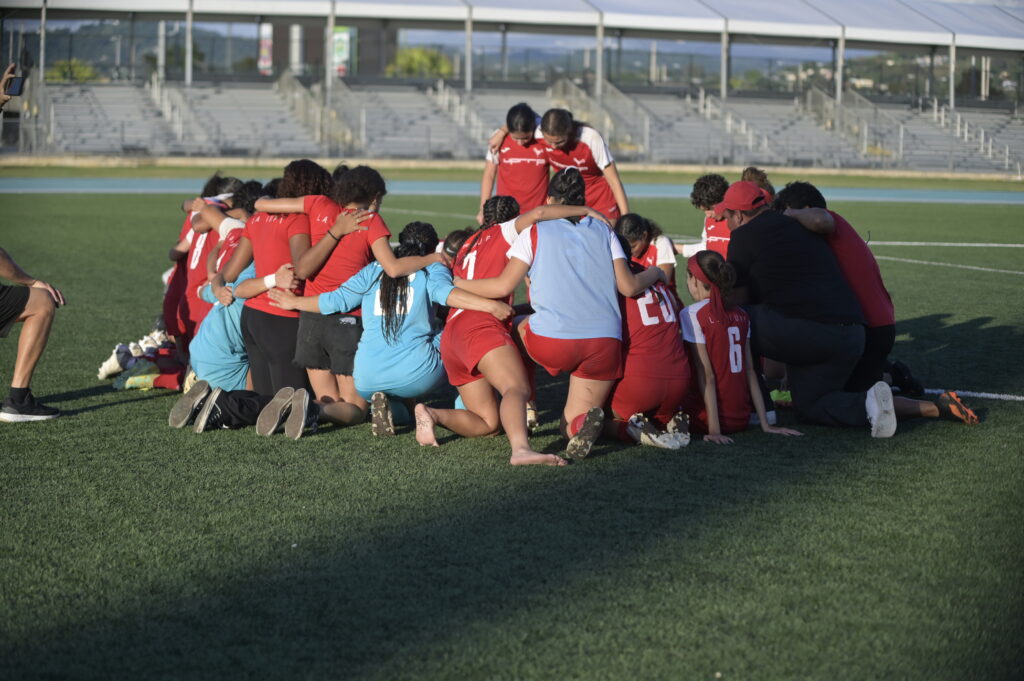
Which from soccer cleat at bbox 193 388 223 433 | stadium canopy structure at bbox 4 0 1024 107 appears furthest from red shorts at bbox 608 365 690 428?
stadium canopy structure at bbox 4 0 1024 107

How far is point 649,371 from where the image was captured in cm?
601

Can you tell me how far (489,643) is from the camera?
11.9ft

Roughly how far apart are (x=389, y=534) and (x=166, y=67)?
4661cm

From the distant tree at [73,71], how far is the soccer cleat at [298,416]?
144 feet

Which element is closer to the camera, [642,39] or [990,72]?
[642,39]

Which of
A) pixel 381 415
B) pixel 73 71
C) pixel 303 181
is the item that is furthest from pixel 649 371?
pixel 73 71

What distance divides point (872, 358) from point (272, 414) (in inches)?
134

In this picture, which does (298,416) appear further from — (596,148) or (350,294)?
(596,148)

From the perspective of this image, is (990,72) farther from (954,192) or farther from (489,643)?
(489,643)

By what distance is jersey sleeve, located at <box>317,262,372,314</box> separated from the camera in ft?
21.0

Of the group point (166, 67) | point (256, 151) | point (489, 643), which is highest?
point (166, 67)

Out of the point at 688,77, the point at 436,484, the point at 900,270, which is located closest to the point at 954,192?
the point at 688,77

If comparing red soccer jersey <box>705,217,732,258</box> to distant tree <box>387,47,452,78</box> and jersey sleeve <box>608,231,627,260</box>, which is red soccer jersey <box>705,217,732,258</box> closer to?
jersey sleeve <box>608,231,627,260</box>

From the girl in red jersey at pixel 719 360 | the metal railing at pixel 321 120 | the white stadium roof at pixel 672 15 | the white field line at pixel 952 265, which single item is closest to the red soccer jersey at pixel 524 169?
the girl in red jersey at pixel 719 360
